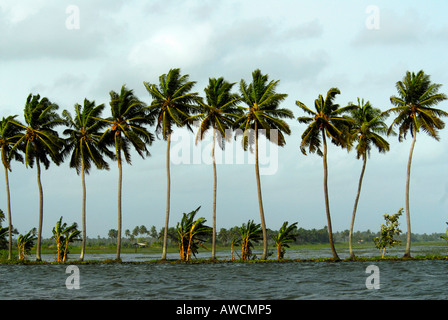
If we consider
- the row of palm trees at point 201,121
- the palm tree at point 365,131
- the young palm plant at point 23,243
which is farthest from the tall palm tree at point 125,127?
the palm tree at point 365,131

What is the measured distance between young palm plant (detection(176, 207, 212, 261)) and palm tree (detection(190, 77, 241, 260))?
1637mm

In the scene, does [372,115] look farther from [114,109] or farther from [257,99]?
[114,109]

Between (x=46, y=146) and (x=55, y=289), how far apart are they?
2946 centimetres

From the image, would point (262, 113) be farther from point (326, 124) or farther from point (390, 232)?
point (390, 232)

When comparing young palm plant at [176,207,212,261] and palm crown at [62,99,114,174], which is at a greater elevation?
palm crown at [62,99,114,174]

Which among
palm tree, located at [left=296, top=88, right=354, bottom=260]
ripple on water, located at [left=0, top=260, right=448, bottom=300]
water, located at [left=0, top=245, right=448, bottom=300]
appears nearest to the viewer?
water, located at [left=0, top=245, right=448, bottom=300]

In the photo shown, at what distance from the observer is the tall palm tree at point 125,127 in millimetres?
49978

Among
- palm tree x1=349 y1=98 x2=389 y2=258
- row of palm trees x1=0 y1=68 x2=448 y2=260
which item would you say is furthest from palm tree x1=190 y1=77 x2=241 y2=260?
palm tree x1=349 y1=98 x2=389 y2=258

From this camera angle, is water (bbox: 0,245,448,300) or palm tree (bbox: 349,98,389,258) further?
palm tree (bbox: 349,98,389,258)

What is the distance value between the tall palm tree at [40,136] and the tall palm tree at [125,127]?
5182 millimetres

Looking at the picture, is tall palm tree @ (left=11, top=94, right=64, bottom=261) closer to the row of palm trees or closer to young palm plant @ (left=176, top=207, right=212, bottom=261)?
the row of palm trees

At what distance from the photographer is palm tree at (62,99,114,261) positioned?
5062 centimetres

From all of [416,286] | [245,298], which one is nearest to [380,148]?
[416,286]

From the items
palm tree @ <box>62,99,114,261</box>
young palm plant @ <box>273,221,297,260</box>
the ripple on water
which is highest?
palm tree @ <box>62,99,114,261</box>
